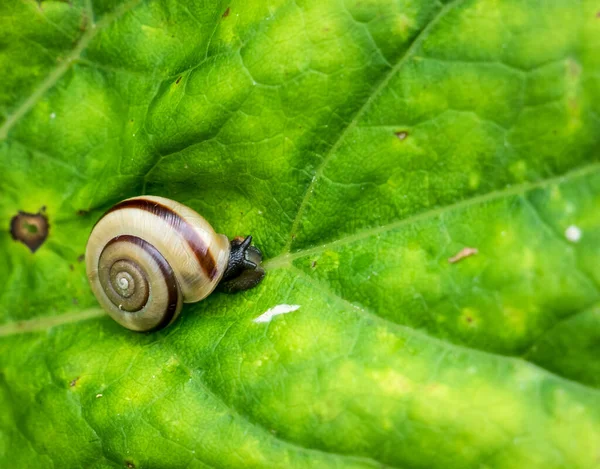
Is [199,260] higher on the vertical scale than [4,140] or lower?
lower

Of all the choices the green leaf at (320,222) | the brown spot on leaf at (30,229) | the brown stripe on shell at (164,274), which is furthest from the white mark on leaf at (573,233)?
the brown spot on leaf at (30,229)

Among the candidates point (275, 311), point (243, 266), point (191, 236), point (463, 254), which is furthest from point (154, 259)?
point (463, 254)

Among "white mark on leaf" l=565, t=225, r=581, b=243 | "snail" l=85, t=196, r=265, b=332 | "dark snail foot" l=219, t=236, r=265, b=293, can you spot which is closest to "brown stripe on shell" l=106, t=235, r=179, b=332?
"snail" l=85, t=196, r=265, b=332

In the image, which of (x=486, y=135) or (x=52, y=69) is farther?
(x=52, y=69)

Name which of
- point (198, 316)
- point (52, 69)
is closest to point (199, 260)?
point (198, 316)

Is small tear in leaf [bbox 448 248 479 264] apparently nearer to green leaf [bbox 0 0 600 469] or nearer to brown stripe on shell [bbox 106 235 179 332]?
green leaf [bbox 0 0 600 469]

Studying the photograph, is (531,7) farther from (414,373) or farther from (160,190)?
(160,190)
